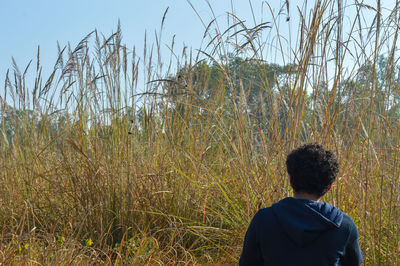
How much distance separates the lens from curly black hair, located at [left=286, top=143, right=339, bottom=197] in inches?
58.9

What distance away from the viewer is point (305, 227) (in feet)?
4.55

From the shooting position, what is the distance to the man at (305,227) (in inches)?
55.4

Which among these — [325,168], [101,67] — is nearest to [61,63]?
[101,67]

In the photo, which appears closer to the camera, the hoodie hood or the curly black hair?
the hoodie hood

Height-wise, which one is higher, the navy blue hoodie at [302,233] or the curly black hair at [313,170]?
the curly black hair at [313,170]

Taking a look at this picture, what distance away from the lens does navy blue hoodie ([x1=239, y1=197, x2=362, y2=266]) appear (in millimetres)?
1399

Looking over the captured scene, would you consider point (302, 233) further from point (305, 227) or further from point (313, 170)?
point (313, 170)

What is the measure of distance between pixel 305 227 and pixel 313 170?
21 centimetres

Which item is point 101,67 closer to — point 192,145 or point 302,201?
point 192,145

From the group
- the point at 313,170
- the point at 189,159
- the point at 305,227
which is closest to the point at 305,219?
the point at 305,227

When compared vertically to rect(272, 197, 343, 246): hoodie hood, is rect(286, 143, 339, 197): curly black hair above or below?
above

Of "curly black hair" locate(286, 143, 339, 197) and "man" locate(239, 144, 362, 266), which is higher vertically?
"curly black hair" locate(286, 143, 339, 197)

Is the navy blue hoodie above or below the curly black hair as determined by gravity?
below

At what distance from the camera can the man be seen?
1.41 m
